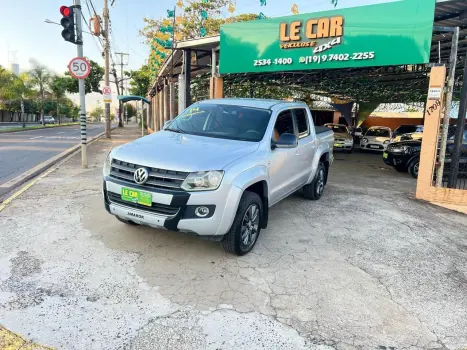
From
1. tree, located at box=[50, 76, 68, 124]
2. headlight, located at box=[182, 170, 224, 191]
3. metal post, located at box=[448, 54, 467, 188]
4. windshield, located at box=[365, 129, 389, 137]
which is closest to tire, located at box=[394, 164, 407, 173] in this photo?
metal post, located at box=[448, 54, 467, 188]

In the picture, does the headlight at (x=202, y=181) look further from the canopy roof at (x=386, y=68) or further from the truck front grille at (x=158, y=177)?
the canopy roof at (x=386, y=68)

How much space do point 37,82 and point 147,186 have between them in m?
49.3

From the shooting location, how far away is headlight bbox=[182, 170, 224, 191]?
3.72 metres

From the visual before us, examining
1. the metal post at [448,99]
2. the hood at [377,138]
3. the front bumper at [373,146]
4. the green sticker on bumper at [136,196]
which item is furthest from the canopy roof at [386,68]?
the green sticker on bumper at [136,196]

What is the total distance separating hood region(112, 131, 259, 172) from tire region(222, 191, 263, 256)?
54cm

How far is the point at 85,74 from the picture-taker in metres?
9.38

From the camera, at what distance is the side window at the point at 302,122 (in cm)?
594

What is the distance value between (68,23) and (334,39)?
21.4 ft

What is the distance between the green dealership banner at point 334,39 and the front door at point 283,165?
3.80 m

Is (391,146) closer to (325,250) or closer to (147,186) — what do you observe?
(325,250)

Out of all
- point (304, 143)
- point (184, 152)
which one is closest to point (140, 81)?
point (304, 143)

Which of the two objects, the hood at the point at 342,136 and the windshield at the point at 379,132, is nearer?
the hood at the point at 342,136

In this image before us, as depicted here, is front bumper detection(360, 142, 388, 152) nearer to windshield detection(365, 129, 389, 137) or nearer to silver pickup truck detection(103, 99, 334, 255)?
windshield detection(365, 129, 389, 137)

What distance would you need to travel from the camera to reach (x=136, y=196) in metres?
3.93
